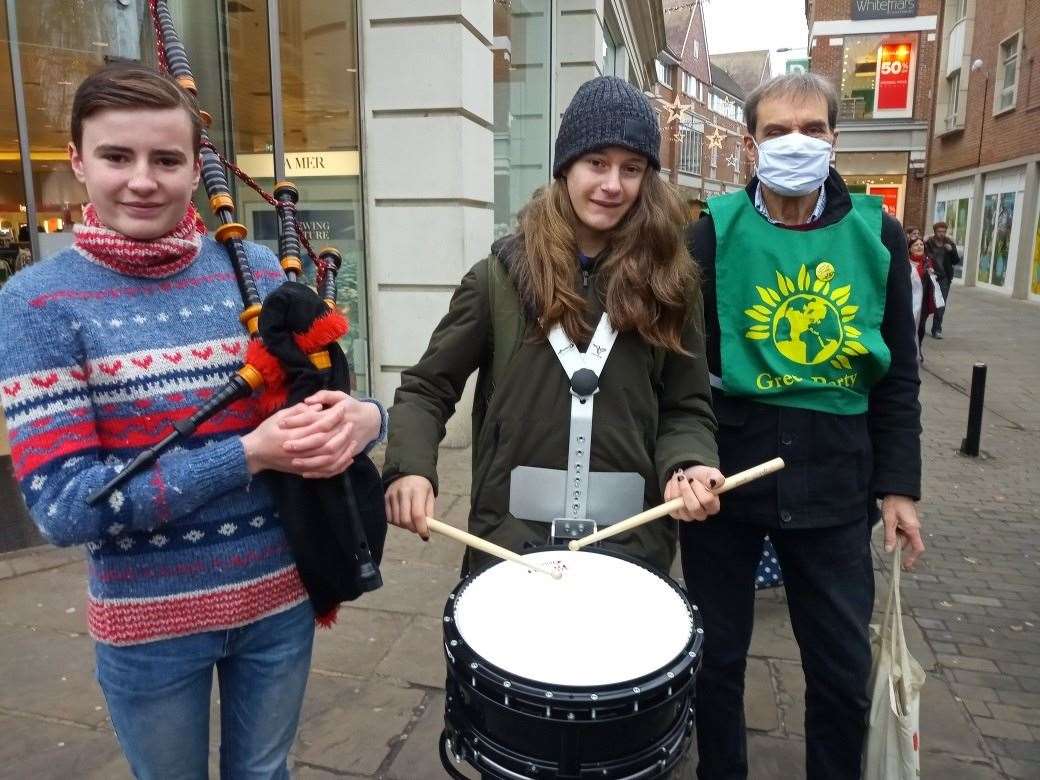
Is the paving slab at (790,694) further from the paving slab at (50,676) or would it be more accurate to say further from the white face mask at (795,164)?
the paving slab at (50,676)

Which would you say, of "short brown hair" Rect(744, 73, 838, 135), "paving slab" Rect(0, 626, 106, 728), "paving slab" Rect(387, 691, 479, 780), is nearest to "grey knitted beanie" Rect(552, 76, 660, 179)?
"short brown hair" Rect(744, 73, 838, 135)

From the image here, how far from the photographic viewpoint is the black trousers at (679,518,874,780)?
83.6 inches

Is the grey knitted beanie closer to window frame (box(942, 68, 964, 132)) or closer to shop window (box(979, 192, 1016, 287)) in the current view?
shop window (box(979, 192, 1016, 287))

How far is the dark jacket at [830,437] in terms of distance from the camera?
6.88 feet

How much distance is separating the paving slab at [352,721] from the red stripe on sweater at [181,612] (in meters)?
1.25

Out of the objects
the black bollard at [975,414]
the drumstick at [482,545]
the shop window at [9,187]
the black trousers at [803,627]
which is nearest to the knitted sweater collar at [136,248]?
the drumstick at [482,545]

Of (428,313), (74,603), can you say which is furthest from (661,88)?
(74,603)

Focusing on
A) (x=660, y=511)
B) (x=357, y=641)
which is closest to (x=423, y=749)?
(x=357, y=641)

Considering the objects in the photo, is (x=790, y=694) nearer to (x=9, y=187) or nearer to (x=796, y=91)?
(x=796, y=91)

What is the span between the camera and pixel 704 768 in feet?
7.68

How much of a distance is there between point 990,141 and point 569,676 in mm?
23606

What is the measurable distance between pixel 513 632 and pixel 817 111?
5.42ft

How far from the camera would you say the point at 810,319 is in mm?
2094

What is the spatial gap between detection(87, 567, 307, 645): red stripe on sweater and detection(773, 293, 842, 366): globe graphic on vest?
1.40 m
